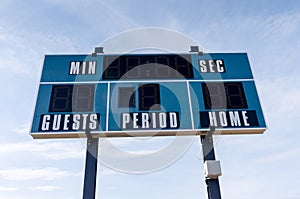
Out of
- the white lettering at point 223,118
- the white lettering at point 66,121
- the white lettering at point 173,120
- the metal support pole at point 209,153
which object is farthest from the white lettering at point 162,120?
the white lettering at point 66,121

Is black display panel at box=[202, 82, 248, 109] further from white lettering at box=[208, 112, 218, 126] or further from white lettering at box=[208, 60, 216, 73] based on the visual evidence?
white lettering at box=[208, 60, 216, 73]

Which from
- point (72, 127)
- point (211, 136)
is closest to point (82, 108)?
point (72, 127)

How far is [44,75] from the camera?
771 cm

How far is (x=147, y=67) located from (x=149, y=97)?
129 centimetres

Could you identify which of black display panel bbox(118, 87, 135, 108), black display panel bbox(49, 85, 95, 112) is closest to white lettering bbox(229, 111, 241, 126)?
black display panel bbox(118, 87, 135, 108)

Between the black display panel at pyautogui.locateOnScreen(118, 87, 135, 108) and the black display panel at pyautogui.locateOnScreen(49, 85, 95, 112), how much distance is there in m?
0.85

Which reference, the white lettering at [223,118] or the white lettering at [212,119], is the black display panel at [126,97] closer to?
the white lettering at [212,119]

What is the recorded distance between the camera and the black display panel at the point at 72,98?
23.0ft

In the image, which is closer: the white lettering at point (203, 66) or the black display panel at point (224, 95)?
the black display panel at point (224, 95)

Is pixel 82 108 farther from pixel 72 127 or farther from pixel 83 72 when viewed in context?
pixel 83 72

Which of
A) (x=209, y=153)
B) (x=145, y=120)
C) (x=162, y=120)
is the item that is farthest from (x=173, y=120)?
(x=209, y=153)

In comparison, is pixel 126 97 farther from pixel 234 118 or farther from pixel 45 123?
pixel 234 118

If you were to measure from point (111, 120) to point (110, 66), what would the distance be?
2114 millimetres

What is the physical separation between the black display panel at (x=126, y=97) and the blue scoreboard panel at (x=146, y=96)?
0.10 ft
